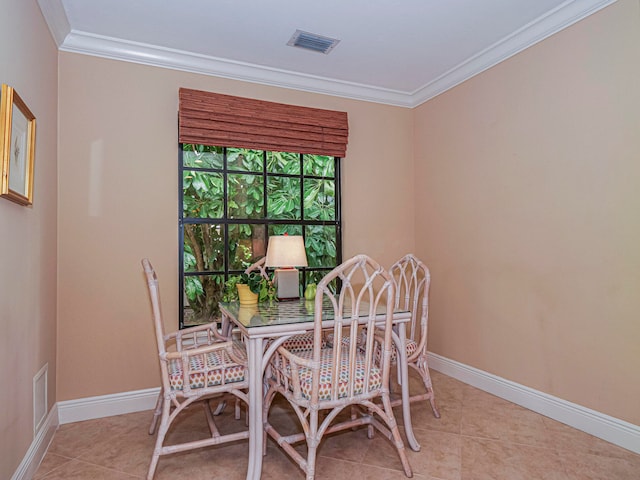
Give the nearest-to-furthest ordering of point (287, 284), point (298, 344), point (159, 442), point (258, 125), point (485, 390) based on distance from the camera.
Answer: point (159, 442)
point (287, 284)
point (298, 344)
point (485, 390)
point (258, 125)

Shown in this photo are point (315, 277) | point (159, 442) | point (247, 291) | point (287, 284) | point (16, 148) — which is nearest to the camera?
point (16, 148)

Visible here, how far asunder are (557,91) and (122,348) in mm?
3432

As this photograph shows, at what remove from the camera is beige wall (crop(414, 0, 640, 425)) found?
230cm

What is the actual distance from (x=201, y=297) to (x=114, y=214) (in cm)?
87

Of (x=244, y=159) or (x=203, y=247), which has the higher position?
(x=244, y=159)

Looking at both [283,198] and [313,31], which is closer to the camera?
[313,31]

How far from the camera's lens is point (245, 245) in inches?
132

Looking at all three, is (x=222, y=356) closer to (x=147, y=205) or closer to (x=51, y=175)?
(x=147, y=205)

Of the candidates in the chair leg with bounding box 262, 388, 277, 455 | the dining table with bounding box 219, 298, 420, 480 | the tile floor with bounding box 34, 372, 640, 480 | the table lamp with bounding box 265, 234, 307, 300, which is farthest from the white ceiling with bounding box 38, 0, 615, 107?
the tile floor with bounding box 34, 372, 640, 480

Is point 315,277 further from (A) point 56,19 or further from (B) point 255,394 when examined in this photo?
(A) point 56,19

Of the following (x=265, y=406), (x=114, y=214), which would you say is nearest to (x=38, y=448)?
(x=265, y=406)

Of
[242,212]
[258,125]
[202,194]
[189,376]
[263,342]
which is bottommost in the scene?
[189,376]

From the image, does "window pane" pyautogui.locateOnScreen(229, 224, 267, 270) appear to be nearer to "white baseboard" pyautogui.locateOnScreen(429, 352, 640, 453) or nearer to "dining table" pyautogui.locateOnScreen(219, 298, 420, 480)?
"dining table" pyautogui.locateOnScreen(219, 298, 420, 480)

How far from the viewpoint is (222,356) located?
7.21 ft
